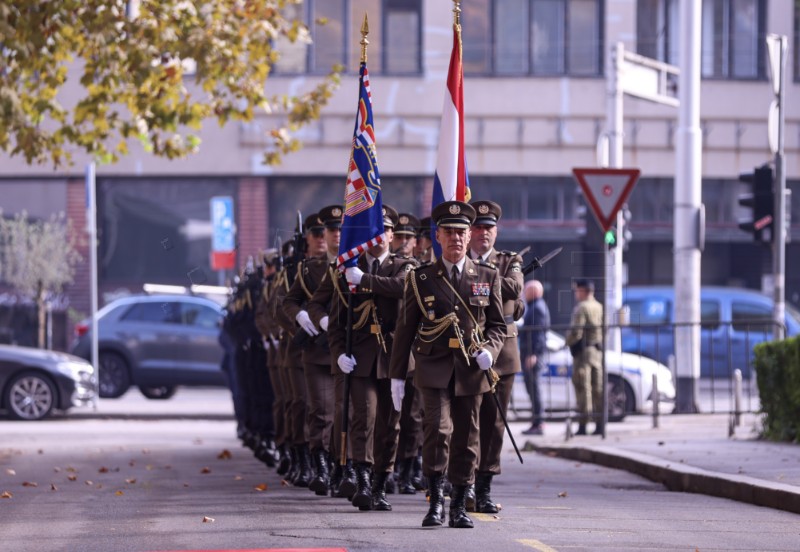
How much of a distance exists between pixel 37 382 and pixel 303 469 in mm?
11245

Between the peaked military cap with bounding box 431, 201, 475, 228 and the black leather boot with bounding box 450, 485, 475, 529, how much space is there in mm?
1583

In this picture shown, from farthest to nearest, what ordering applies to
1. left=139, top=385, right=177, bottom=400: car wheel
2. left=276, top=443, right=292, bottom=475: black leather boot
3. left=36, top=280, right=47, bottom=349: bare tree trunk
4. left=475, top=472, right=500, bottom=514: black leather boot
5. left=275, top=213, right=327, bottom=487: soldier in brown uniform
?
left=36, top=280, right=47, bottom=349: bare tree trunk, left=139, top=385, right=177, bottom=400: car wheel, left=276, top=443, right=292, bottom=475: black leather boot, left=275, top=213, right=327, bottom=487: soldier in brown uniform, left=475, top=472, right=500, bottom=514: black leather boot

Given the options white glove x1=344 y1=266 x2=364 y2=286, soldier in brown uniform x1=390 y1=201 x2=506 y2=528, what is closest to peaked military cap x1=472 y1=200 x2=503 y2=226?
white glove x1=344 y1=266 x2=364 y2=286

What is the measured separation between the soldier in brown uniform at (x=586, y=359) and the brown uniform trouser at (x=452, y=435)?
901 centimetres

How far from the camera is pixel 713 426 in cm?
1988

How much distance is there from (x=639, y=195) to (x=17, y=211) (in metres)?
13.2

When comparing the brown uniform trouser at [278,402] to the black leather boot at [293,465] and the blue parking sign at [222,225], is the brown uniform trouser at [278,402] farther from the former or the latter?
the blue parking sign at [222,225]

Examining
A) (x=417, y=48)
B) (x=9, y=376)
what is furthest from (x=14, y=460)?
(x=417, y=48)

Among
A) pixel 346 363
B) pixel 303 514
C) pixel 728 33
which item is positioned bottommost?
pixel 303 514

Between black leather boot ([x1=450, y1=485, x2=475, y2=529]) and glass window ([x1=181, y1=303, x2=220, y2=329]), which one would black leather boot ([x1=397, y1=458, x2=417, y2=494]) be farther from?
glass window ([x1=181, y1=303, x2=220, y2=329])

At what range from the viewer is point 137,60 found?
17203 millimetres

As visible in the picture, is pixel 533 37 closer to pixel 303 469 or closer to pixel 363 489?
pixel 303 469

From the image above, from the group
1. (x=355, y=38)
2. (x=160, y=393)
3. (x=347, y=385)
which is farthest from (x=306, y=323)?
(x=355, y=38)

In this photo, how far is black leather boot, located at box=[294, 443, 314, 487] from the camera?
1377 cm
